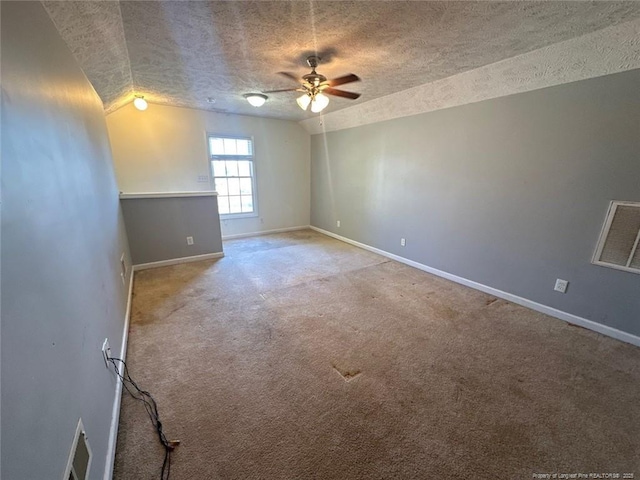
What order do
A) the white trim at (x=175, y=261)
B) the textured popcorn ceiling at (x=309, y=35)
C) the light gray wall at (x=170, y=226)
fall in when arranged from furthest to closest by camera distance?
the white trim at (x=175, y=261) < the light gray wall at (x=170, y=226) < the textured popcorn ceiling at (x=309, y=35)

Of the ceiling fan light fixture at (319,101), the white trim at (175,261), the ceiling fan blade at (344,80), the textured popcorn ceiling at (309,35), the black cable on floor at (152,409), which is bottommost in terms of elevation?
the black cable on floor at (152,409)

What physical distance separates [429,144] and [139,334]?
12.4 ft

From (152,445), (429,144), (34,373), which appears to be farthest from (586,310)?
(34,373)

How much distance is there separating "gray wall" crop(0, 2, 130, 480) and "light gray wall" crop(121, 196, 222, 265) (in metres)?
1.85

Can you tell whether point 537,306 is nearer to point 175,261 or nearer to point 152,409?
point 152,409

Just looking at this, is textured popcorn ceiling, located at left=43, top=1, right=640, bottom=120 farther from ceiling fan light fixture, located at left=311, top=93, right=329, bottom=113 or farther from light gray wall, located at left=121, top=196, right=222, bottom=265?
light gray wall, located at left=121, top=196, right=222, bottom=265

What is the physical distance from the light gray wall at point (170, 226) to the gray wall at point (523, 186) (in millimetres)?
2723

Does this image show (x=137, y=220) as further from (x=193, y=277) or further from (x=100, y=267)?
(x=100, y=267)

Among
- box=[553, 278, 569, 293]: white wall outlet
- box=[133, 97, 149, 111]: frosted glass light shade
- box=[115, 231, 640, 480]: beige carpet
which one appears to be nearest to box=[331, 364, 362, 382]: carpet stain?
box=[115, 231, 640, 480]: beige carpet

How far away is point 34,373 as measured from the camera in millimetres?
717

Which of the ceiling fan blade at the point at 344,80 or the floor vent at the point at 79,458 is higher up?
the ceiling fan blade at the point at 344,80

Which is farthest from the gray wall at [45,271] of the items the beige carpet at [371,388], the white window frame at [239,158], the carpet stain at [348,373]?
the white window frame at [239,158]

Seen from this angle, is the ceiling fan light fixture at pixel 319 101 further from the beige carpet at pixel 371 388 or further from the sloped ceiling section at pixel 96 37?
the beige carpet at pixel 371 388

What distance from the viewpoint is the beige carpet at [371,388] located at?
4.21 ft
